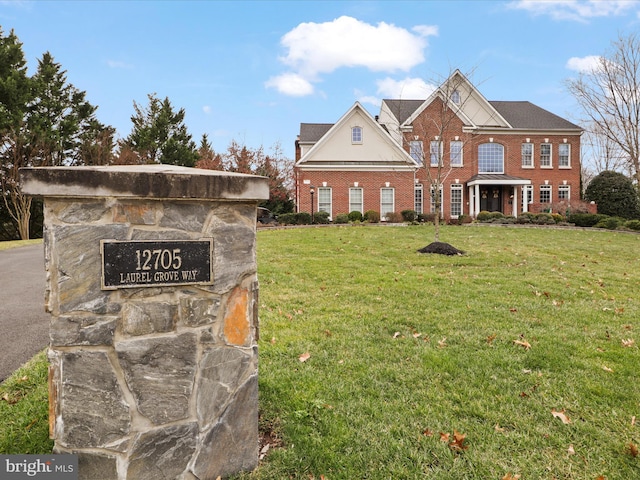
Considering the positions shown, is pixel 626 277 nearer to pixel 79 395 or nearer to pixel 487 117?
pixel 79 395

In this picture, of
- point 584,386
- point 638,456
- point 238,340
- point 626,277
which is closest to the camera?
point 238,340

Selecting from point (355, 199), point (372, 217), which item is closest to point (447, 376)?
point (372, 217)

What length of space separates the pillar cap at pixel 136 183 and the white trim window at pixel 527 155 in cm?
3254

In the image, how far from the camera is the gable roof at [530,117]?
30.0m

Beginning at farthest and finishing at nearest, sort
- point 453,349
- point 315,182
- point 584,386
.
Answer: point 315,182, point 453,349, point 584,386

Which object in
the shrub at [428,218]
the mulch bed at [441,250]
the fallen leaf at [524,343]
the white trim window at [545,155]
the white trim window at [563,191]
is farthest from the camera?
the white trim window at [563,191]

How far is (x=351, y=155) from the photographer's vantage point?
25672 millimetres

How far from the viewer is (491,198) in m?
29.6

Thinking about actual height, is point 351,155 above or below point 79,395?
above

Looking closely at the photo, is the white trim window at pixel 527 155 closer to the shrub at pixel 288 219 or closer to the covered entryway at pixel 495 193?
the covered entryway at pixel 495 193

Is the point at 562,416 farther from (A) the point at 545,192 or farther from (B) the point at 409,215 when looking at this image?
(A) the point at 545,192

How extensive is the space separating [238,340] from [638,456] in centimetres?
286

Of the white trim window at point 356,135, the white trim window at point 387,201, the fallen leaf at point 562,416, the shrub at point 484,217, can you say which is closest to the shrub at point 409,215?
the white trim window at point 387,201

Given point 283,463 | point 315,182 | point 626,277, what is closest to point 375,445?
point 283,463
